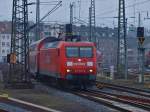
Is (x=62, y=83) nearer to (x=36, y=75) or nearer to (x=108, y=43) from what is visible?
(x=36, y=75)

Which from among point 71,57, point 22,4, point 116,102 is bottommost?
point 116,102

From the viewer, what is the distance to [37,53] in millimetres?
39906

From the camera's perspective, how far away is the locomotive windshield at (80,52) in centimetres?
3069

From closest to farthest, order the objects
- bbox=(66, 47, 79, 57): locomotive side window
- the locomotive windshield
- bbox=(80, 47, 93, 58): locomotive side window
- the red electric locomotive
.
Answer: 1. the red electric locomotive
2. bbox=(66, 47, 79, 57): locomotive side window
3. the locomotive windshield
4. bbox=(80, 47, 93, 58): locomotive side window

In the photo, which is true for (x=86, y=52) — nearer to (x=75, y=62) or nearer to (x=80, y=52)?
(x=80, y=52)

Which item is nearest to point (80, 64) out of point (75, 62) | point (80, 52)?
point (75, 62)

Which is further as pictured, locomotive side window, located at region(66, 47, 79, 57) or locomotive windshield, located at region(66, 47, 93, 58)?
locomotive windshield, located at region(66, 47, 93, 58)

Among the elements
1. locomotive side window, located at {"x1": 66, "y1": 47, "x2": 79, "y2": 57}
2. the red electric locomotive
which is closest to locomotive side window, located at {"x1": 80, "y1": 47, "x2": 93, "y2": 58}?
the red electric locomotive

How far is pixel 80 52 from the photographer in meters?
31.0

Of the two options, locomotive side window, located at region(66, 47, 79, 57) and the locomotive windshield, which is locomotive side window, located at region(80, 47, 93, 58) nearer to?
the locomotive windshield

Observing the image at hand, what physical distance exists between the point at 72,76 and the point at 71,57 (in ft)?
3.67

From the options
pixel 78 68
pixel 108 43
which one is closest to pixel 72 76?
pixel 78 68

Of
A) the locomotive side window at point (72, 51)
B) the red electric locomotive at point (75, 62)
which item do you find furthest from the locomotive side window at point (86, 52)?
the locomotive side window at point (72, 51)

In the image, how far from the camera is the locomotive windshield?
101 feet
